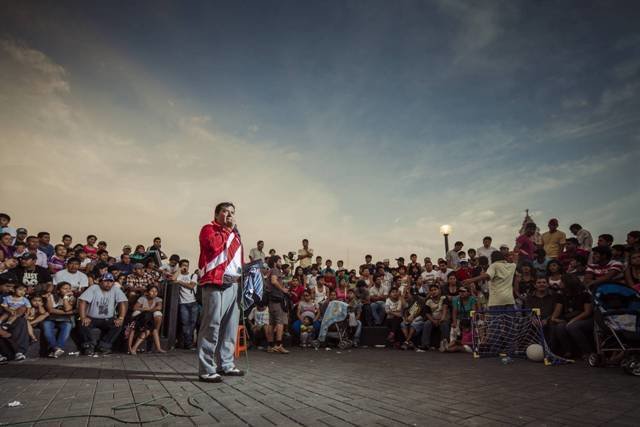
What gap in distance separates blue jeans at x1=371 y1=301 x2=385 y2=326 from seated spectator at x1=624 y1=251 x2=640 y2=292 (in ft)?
21.3

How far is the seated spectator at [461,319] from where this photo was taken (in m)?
9.14

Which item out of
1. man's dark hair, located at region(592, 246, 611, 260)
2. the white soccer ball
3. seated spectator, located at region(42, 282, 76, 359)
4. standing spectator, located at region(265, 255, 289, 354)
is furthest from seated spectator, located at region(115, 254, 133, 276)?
man's dark hair, located at region(592, 246, 611, 260)

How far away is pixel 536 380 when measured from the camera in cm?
494

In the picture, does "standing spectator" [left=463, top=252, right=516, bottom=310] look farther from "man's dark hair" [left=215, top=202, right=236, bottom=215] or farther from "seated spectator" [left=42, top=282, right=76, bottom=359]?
"seated spectator" [left=42, top=282, right=76, bottom=359]

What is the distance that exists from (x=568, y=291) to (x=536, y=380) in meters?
3.79

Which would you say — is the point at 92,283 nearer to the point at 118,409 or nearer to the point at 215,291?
the point at 215,291

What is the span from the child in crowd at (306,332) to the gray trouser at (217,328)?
5.86 metres

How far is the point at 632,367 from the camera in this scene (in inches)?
202

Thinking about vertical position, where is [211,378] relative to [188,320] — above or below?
below

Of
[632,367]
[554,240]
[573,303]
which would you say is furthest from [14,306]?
[554,240]

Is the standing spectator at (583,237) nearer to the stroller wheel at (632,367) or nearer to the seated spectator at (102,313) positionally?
the stroller wheel at (632,367)

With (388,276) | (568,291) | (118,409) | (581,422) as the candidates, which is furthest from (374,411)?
(388,276)

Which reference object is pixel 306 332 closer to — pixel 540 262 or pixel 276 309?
pixel 276 309

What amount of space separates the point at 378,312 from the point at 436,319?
221cm
